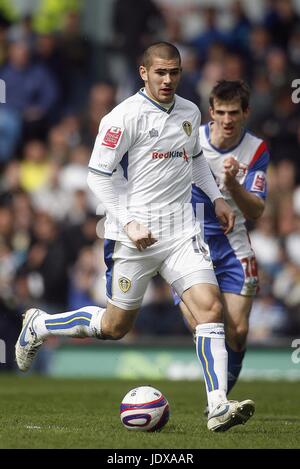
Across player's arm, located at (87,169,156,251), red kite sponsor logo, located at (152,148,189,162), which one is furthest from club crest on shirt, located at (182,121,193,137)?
player's arm, located at (87,169,156,251)

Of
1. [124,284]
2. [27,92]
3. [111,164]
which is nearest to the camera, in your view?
[111,164]

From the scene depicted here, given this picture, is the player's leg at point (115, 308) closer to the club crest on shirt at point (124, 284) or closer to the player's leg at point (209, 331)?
the club crest on shirt at point (124, 284)

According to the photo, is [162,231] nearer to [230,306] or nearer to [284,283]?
[230,306]

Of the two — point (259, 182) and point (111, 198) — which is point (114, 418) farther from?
point (259, 182)

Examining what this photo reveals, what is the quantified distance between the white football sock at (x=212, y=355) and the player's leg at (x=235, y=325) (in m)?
1.63

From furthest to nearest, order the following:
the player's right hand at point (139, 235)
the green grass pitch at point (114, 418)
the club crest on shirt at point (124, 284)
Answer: the club crest on shirt at point (124, 284) → the player's right hand at point (139, 235) → the green grass pitch at point (114, 418)

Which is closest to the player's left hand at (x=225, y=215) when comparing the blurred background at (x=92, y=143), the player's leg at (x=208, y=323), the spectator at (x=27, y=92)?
the player's leg at (x=208, y=323)

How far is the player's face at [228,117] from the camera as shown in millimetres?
9797

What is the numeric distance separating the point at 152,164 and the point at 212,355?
4.89ft

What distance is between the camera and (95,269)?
16922mm

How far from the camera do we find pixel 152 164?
28.0 feet

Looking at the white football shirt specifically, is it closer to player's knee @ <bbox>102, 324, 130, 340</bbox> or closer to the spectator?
player's knee @ <bbox>102, 324, 130, 340</bbox>

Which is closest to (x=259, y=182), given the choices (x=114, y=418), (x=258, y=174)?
(x=258, y=174)

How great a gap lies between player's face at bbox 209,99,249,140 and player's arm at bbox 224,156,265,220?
1.22 ft
